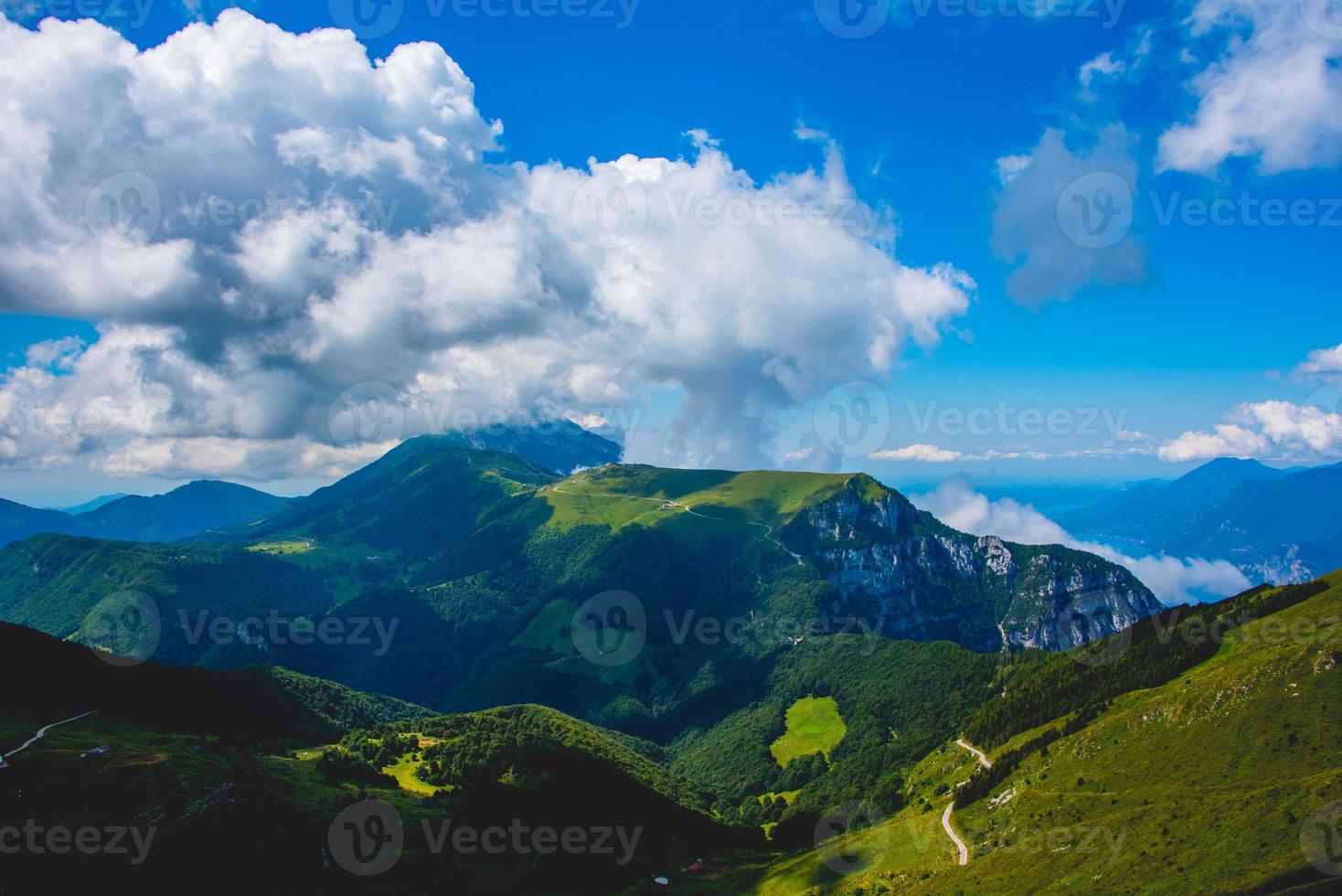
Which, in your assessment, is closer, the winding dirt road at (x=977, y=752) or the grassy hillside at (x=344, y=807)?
the grassy hillside at (x=344, y=807)

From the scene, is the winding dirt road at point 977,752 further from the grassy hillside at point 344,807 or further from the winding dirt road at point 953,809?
the grassy hillside at point 344,807

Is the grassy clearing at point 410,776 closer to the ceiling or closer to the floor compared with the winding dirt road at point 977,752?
closer to the ceiling

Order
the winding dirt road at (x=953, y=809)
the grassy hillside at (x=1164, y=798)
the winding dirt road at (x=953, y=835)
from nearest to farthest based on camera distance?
the grassy hillside at (x=1164, y=798), the winding dirt road at (x=953, y=835), the winding dirt road at (x=953, y=809)

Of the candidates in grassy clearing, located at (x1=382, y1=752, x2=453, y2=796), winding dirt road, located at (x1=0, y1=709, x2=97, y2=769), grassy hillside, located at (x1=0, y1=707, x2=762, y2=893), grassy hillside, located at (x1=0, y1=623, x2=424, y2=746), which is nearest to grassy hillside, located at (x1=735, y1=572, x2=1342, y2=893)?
grassy hillside, located at (x1=0, y1=707, x2=762, y2=893)

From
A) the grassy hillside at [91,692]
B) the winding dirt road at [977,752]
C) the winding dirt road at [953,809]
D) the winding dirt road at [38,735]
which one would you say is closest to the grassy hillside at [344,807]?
the winding dirt road at [38,735]

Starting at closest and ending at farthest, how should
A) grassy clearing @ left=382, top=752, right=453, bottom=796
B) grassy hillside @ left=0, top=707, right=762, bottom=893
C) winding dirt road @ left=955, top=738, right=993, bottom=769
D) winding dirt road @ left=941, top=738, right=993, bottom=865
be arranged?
grassy hillside @ left=0, top=707, right=762, bottom=893 → winding dirt road @ left=941, top=738, right=993, bottom=865 → winding dirt road @ left=955, top=738, right=993, bottom=769 → grassy clearing @ left=382, top=752, right=453, bottom=796

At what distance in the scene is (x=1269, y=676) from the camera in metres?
110

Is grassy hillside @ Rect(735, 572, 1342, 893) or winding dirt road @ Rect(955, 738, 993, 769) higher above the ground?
grassy hillside @ Rect(735, 572, 1342, 893)

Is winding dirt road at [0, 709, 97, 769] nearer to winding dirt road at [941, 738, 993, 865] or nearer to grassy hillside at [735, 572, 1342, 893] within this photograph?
grassy hillside at [735, 572, 1342, 893]

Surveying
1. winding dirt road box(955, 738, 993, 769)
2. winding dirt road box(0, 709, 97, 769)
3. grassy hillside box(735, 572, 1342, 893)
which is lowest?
winding dirt road box(955, 738, 993, 769)

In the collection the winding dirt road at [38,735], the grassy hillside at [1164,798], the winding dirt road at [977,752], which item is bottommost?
the winding dirt road at [977,752]

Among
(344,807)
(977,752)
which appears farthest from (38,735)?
(977,752)

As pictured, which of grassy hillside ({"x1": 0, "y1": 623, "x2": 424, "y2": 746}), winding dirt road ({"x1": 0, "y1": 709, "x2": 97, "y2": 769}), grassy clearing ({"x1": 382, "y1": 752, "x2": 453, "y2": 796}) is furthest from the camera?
grassy clearing ({"x1": 382, "y1": 752, "x2": 453, "y2": 796})

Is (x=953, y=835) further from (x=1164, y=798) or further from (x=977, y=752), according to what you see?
(x=977, y=752)
